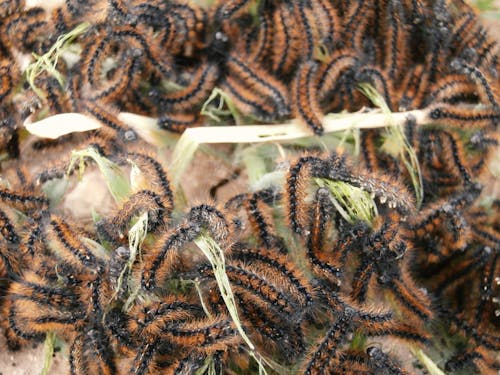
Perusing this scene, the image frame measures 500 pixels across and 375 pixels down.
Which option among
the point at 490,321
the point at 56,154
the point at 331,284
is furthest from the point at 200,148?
the point at 490,321

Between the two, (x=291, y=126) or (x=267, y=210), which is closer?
(x=267, y=210)

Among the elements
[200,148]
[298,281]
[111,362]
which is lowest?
[111,362]

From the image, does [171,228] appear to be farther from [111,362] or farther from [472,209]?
[472,209]

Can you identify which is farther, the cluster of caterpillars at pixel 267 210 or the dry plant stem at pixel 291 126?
the dry plant stem at pixel 291 126

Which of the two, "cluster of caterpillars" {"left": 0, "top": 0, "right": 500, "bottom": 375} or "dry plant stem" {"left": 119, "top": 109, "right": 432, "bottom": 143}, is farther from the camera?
"dry plant stem" {"left": 119, "top": 109, "right": 432, "bottom": 143}
